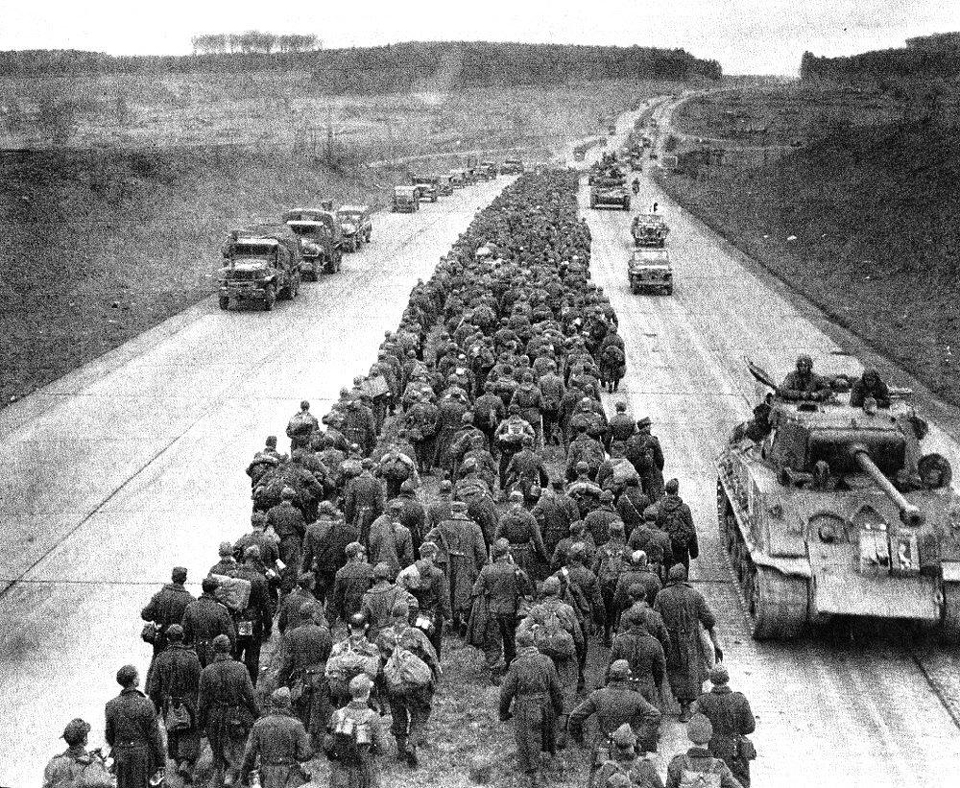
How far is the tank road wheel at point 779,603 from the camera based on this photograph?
42.4 feet

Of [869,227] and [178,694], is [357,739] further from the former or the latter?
[869,227]

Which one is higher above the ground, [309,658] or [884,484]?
[884,484]

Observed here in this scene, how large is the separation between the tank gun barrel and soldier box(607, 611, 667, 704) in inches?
136

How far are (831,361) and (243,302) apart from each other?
16.8 m

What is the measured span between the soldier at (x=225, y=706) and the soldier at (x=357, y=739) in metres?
0.99

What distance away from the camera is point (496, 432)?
17.4 metres

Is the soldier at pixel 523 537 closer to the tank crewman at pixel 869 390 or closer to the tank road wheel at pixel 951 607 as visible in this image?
the tank road wheel at pixel 951 607

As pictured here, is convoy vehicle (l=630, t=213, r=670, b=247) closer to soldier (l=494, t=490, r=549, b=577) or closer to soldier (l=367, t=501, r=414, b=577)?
soldier (l=494, t=490, r=549, b=577)

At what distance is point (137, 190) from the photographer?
50000 millimetres

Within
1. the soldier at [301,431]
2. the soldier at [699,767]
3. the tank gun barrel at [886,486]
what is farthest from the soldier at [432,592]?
the tank gun barrel at [886,486]

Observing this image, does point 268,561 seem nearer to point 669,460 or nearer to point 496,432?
point 496,432

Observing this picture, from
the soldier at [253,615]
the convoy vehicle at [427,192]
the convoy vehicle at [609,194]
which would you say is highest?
the soldier at [253,615]

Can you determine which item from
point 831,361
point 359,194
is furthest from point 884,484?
point 359,194

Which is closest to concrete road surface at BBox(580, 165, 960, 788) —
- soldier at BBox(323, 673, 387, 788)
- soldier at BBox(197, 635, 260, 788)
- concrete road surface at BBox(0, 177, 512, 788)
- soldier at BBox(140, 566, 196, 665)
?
soldier at BBox(323, 673, 387, 788)
